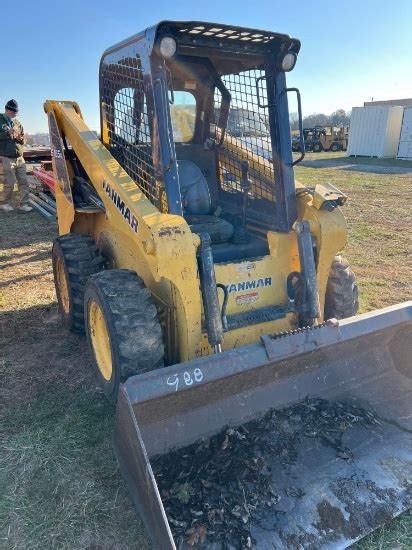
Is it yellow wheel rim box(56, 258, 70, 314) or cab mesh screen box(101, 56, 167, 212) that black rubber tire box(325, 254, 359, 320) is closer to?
cab mesh screen box(101, 56, 167, 212)

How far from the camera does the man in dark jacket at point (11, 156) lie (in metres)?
9.01

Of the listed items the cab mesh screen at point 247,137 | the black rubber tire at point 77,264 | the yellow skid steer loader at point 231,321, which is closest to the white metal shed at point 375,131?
the cab mesh screen at point 247,137

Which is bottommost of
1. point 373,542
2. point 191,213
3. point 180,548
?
point 373,542

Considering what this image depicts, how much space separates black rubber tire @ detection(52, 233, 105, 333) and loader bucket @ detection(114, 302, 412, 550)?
180cm

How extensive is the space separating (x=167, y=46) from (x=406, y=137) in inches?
949

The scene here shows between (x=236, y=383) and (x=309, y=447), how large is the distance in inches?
21.7

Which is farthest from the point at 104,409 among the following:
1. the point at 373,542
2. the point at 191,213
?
the point at 373,542

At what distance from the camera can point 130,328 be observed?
278 centimetres

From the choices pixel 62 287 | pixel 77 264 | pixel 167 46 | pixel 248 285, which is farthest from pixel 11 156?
pixel 248 285

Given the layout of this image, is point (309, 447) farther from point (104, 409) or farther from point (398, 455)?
point (104, 409)

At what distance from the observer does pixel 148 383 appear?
2307mm

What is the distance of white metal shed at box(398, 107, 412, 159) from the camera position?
2372 cm

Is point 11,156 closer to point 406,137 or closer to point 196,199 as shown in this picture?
point 196,199

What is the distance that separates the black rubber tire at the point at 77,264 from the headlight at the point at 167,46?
6.03ft
